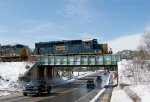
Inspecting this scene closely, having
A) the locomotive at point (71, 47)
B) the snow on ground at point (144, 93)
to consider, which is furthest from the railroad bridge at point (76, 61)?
the snow on ground at point (144, 93)

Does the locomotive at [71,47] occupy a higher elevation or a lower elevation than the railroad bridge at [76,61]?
higher

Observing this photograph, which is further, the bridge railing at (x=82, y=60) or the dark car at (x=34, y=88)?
the bridge railing at (x=82, y=60)

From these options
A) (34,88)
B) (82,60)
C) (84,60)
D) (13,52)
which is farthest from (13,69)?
(34,88)

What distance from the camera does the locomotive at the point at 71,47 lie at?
211ft

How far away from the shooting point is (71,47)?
67.4m

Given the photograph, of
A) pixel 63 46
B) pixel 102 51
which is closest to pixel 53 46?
pixel 63 46

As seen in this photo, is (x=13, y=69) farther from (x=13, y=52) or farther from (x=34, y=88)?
(x=34, y=88)

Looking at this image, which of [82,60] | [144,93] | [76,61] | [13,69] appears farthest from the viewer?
[13,69]

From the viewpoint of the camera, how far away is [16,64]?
70.8 metres

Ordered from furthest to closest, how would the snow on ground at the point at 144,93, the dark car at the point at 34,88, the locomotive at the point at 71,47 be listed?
the locomotive at the point at 71,47, the dark car at the point at 34,88, the snow on ground at the point at 144,93

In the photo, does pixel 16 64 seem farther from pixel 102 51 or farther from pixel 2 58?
pixel 102 51

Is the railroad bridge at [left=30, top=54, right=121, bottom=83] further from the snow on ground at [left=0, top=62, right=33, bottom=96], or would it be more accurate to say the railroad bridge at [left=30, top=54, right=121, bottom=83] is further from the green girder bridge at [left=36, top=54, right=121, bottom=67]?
the snow on ground at [left=0, top=62, right=33, bottom=96]

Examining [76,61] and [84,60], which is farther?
[76,61]

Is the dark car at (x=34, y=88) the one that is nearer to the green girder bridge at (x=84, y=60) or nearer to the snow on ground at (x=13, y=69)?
the green girder bridge at (x=84, y=60)
